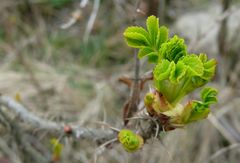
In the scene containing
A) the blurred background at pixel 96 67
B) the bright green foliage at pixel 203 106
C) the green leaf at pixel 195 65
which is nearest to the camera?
the green leaf at pixel 195 65

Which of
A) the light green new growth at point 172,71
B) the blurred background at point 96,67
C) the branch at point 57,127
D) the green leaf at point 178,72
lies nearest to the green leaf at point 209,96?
the light green new growth at point 172,71

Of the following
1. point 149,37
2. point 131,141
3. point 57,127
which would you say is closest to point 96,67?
point 57,127

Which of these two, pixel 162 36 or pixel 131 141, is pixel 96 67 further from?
pixel 162 36

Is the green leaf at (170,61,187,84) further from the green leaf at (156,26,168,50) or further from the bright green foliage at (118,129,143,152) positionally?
the bright green foliage at (118,129,143,152)

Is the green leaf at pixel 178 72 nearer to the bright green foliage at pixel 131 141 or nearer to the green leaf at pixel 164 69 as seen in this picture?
the green leaf at pixel 164 69

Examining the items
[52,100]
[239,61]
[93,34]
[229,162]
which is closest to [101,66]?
[93,34]
